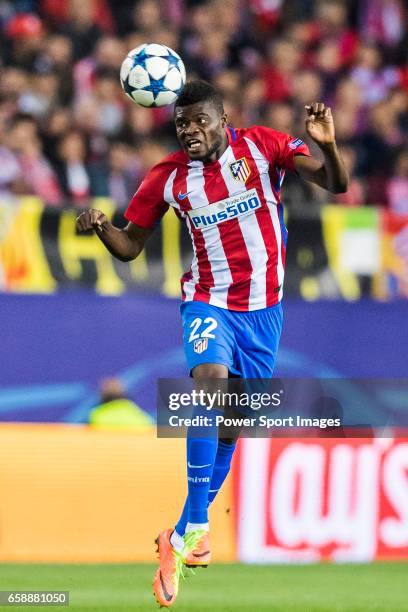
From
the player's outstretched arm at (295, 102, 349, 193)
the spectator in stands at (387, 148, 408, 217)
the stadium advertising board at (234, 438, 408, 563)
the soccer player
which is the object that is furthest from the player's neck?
the spectator in stands at (387, 148, 408, 217)

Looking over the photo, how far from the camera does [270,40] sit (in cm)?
1548

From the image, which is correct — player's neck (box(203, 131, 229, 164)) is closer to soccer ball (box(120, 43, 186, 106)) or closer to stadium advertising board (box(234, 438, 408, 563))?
soccer ball (box(120, 43, 186, 106))

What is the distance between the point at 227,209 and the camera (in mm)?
7504

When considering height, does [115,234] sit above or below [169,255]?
above

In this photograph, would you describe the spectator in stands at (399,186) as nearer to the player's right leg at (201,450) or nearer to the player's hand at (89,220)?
the player's right leg at (201,450)

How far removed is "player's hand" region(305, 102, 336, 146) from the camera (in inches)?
270

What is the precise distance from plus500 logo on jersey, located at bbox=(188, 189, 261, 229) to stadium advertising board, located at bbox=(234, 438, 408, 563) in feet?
9.95

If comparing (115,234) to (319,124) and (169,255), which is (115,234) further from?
(169,255)

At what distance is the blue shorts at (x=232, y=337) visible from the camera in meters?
7.26

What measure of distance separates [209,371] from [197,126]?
52.1 inches

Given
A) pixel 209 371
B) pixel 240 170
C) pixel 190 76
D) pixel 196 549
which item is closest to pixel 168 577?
pixel 196 549

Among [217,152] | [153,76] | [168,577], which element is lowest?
[168,577]

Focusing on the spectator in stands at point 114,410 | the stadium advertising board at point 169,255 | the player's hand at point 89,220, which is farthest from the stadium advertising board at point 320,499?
the player's hand at point 89,220

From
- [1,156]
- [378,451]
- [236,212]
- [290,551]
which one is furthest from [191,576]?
[1,156]
